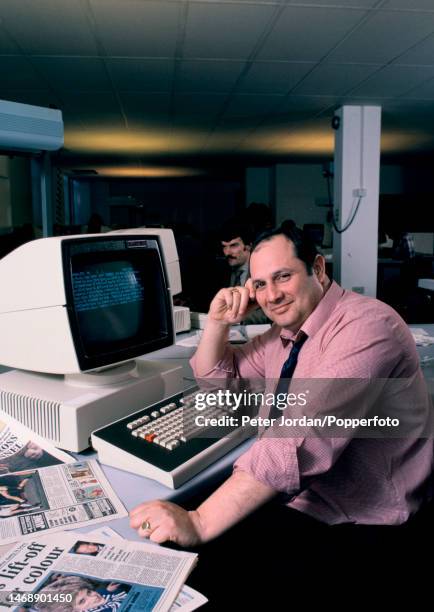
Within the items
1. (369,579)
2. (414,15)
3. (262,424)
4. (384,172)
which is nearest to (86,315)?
(262,424)

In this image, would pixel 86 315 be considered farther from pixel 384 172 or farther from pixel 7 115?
pixel 384 172

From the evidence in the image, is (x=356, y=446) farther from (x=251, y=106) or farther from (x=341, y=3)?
(x=251, y=106)

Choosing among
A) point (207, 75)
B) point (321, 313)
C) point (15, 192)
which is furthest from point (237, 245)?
point (15, 192)

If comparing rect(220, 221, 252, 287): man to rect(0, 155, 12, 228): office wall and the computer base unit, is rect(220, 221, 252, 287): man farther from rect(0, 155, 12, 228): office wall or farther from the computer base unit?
rect(0, 155, 12, 228): office wall

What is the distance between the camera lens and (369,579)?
1.17 meters

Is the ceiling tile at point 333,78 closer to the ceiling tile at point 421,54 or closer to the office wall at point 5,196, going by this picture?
the ceiling tile at point 421,54

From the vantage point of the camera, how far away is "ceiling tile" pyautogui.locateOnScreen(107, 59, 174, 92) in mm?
3963

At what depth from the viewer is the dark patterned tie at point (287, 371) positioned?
1.36 metres

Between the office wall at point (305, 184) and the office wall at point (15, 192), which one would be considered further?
the office wall at point (305, 184)

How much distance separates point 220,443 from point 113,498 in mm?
275

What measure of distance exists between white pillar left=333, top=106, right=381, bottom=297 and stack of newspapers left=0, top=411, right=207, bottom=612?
4964 mm

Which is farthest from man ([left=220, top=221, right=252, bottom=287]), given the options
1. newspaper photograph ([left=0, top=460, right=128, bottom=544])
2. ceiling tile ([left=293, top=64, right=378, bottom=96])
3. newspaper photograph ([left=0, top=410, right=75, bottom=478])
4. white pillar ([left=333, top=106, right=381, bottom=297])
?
newspaper photograph ([left=0, top=460, right=128, bottom=544])

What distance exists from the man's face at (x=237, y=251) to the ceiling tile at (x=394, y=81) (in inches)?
75.4

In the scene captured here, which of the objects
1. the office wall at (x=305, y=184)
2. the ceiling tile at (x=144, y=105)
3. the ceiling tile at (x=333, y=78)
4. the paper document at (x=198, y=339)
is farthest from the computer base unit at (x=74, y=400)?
the office wall at (x=305, y=184)
